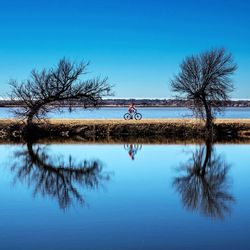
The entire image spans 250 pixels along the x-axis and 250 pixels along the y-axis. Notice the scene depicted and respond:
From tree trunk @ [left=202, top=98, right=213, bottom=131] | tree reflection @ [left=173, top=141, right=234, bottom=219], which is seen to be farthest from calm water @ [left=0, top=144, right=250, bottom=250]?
tree trunk @ [left=202, top=98, right=213, bottom=131]

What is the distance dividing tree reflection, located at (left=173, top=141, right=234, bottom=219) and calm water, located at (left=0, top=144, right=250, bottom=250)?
35 mm

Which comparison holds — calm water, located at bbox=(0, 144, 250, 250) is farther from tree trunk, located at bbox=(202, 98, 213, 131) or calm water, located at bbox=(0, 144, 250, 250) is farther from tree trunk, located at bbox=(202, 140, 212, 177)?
tree trunk, located at bbox=(202, 98, 213, 131)

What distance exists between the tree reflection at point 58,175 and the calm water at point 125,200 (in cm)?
4

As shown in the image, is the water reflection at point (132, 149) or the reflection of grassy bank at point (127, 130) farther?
the reflection of grassy bank at point (127, 130)

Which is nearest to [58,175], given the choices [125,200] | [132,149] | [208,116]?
[125,200]

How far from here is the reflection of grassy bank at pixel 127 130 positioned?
145 feet

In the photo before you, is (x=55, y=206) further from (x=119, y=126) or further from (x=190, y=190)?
(x=119, y=126)

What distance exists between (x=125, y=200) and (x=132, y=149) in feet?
55.1

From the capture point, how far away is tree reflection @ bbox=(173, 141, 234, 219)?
17484 millimetres

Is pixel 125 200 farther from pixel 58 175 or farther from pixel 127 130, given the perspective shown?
pixel 127 130

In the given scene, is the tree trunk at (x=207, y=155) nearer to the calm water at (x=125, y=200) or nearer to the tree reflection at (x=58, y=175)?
the calm water at (x=125, y=200)

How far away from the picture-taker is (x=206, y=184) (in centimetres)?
2241

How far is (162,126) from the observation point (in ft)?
148

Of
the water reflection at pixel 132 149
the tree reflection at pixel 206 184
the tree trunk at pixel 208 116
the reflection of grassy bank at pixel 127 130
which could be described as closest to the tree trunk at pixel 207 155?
the tree reflection at pixel 206 184
